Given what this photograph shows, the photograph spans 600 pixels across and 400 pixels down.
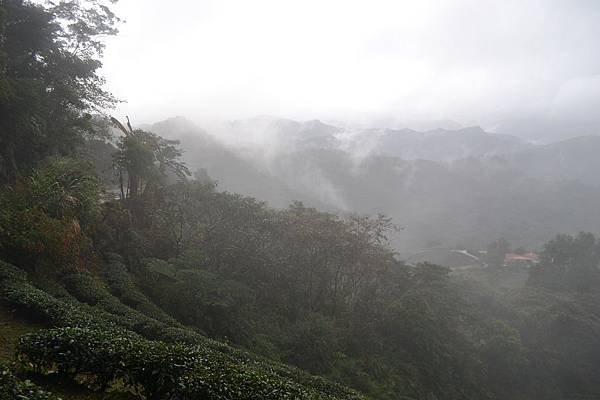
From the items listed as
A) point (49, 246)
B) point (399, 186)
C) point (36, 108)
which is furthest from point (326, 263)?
point (399, 186)

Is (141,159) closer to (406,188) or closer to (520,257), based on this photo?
(520,257)

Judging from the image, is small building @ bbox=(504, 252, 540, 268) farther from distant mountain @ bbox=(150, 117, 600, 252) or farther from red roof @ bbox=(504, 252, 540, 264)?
distant mountain @ bbox=(150, 117, 600, 252)

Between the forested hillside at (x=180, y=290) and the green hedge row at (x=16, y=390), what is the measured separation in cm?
2

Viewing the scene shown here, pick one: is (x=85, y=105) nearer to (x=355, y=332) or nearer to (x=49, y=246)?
(x=49, y=246)

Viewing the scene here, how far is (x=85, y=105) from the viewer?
2489cm

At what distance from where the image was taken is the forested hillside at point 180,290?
753cm

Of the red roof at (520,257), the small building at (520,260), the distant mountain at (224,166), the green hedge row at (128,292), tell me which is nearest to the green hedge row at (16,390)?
the green hedge row at (128,292)

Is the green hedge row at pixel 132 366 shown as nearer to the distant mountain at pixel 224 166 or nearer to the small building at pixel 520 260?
the small building at pixel 520 260

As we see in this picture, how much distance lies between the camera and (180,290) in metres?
17.9

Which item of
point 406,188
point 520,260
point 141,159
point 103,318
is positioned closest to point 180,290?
point 103,318

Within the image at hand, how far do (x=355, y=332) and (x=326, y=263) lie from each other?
5320mm

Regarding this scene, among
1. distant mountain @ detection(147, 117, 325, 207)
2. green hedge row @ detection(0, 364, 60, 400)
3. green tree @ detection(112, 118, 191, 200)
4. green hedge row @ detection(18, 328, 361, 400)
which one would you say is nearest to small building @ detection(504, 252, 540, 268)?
distant mountain @ detection(147, 117, 325, 207)

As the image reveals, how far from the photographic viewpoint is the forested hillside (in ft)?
24.7

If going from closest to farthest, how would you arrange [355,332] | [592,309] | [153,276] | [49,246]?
[49,246] < [153,276] < [355,332] < [592,309]
